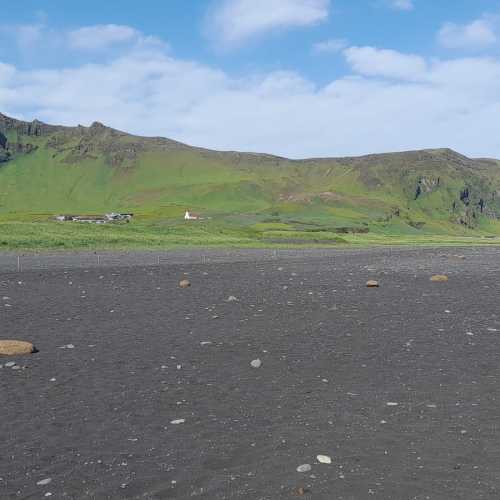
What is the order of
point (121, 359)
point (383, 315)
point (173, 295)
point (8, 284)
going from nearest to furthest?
point (121, 359) < point (383, 315) < point (173, 295) < point (8, 284)

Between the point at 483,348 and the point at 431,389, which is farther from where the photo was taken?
the point at 483,348

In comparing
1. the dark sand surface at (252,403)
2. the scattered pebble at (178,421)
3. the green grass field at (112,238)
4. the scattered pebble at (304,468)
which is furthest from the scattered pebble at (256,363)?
the green grass field at (112,238)

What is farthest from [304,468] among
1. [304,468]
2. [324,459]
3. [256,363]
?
[256,363]

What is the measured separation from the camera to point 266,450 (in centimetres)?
848

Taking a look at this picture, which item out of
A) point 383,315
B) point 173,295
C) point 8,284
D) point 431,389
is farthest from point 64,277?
point 431,389

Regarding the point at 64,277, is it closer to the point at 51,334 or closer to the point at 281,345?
the point at 51,334

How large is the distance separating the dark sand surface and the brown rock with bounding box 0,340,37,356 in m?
0.40

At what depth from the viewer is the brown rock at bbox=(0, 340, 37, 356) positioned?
46.8 feet

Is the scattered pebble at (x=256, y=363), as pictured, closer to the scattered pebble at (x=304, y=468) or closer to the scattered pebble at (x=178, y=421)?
the scattered pebble at (x=178, y=421)

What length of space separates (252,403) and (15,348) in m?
7.20

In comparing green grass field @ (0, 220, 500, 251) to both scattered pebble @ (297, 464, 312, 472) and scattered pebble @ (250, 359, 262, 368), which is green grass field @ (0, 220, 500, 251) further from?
scattered pebble @ (297, 464, 312, 472)

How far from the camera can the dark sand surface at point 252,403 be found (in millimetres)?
7555

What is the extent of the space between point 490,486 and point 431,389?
4212mm

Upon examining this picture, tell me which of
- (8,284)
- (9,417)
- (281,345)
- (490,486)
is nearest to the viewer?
(490,486)
